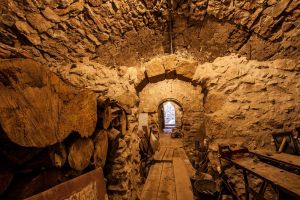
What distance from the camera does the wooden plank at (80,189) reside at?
2.80 feet

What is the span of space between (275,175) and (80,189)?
1.67 m

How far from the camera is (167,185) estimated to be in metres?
3.00

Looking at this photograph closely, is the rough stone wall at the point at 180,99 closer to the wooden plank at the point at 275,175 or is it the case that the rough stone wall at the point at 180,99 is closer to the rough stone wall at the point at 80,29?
the rough stone wall at the point at 80,29

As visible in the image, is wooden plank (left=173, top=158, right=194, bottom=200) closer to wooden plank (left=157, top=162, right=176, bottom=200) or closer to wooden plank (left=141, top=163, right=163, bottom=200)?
wooden plank (left=157, top=162, right=176, bottom=200)

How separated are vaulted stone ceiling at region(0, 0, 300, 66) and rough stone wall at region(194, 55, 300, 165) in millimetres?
198

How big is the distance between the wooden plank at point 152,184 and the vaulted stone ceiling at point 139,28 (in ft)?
6.24

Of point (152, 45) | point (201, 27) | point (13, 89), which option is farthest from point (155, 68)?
point (13, 89)

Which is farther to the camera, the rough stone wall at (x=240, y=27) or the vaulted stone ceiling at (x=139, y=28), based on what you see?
the rough stone wall at (x=240, y=27)

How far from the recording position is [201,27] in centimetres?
279

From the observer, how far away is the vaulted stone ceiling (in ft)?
7.62

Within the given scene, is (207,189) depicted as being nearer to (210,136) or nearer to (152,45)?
(210,136)

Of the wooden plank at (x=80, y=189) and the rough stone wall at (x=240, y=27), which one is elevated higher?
the rough stone wall at (x=240, y=27)

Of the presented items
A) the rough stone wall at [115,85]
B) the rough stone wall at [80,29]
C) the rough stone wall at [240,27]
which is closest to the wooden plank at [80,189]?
the rough stone wall at [115,85]

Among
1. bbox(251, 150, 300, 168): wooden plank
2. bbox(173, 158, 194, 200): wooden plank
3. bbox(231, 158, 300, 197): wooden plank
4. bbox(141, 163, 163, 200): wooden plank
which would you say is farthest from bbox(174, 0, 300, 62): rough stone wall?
bbox(141, 163, 163, 200): wooden plank
